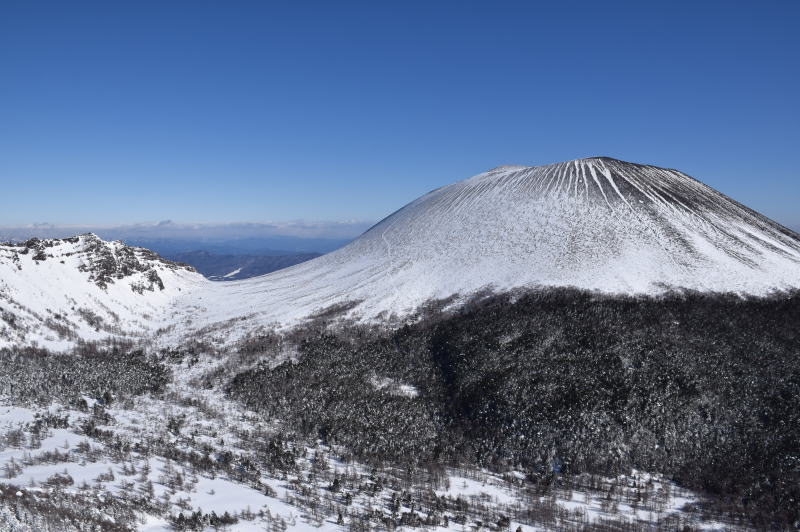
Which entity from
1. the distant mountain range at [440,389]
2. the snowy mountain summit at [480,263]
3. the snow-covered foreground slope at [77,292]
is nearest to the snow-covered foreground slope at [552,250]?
the snowy mountain summit at [480,263]

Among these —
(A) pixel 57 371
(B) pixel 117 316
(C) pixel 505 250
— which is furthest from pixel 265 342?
(C) pixel 505 250

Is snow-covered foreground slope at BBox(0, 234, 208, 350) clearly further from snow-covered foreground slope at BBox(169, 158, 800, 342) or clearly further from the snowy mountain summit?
snow-covered foreground slope at BBox(169, 158, 800, 342)

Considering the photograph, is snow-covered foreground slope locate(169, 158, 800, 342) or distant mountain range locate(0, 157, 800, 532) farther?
snow-covered foreground slope locate(169, 158, 800, 342)

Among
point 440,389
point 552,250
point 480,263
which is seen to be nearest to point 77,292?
point 440,389

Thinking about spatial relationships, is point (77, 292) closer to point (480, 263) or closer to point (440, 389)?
point (440, 389)

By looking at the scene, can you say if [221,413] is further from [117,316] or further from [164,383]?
[117,316]

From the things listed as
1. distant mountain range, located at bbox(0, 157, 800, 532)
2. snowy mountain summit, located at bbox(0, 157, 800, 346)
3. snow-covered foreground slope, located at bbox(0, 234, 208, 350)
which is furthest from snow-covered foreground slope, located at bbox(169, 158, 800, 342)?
snow-covered foreground slope, located at bbox(0, 234, 208, 350)

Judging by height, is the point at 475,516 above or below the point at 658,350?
below
